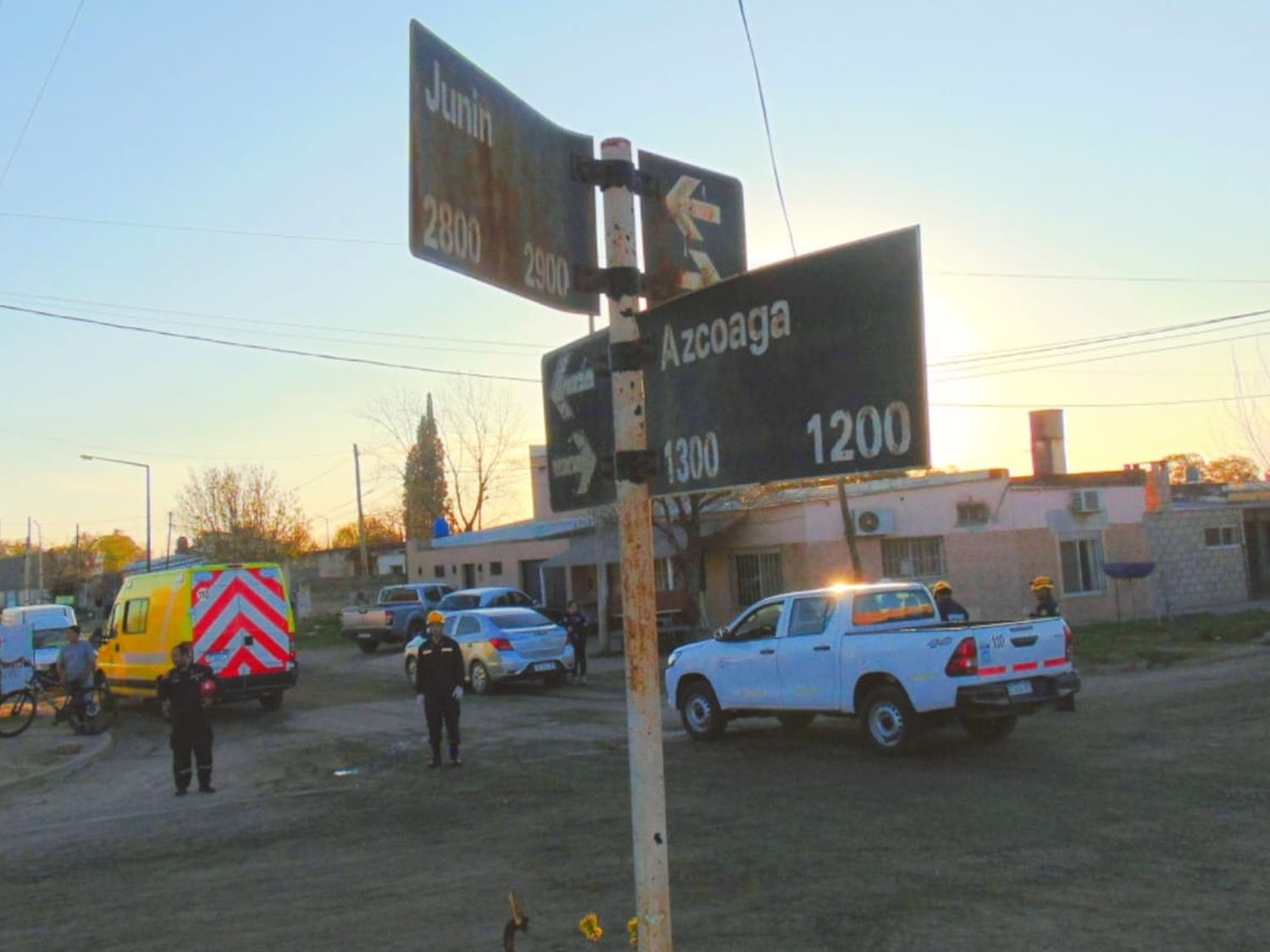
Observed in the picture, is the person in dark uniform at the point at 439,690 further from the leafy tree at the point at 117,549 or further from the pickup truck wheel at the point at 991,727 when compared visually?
the leafy tree at the point at 117,549

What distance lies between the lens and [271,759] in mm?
15820

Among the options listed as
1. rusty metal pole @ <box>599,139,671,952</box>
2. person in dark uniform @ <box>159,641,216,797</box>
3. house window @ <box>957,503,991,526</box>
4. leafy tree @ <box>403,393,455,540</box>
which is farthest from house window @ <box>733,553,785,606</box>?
leafy tree @ <box>403,393,455,540</box>

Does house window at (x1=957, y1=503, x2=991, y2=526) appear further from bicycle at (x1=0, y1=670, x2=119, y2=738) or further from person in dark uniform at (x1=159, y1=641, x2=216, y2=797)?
person in dark uniform at (x1=159, y1=641, x2=216, y2=797)

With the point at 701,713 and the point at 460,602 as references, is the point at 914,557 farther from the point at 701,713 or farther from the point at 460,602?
the point at 701,713

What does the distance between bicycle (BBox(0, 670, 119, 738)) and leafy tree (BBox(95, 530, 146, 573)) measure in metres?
117

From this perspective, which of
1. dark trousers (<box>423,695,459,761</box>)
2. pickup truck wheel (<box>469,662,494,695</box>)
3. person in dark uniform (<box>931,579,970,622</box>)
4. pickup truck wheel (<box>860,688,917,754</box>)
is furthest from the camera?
pickup truck wheel (<box>469,662,494,695</box>)

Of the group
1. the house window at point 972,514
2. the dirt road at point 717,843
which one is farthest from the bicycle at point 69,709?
the house window at point 972,514

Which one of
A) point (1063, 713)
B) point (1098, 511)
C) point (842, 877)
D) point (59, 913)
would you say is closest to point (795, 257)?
point (842, 877)

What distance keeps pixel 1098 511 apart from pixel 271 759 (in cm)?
2200

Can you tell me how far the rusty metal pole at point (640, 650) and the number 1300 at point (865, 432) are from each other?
0.68 metres

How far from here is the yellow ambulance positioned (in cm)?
2033

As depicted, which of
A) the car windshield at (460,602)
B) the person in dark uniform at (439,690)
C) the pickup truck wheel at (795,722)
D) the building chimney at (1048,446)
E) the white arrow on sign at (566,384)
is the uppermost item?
the building chimney at (1048,446)

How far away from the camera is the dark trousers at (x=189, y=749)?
13156mm

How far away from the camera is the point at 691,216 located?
12.3ft
